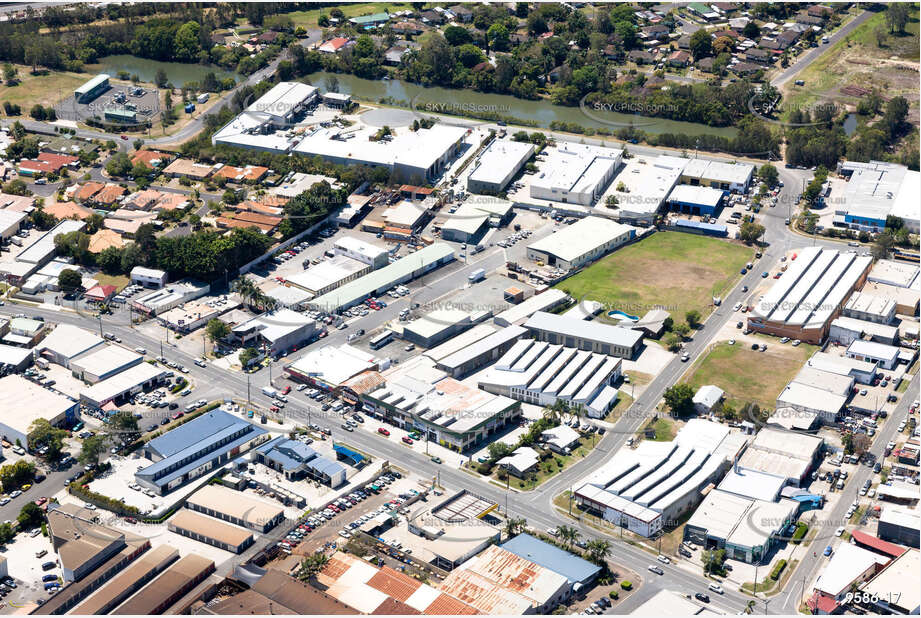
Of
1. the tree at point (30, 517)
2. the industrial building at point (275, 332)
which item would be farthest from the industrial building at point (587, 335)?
the tree at point (30, 517)

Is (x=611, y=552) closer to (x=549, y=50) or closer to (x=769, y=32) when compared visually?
(x=549, y=50)

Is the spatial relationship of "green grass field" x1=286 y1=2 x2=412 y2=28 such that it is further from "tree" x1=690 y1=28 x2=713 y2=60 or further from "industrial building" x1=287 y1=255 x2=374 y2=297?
"industrial building" x1=287 y1=255 x2=374 y2=297

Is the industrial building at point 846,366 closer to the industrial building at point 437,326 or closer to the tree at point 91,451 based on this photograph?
the industrial building at point 437,326

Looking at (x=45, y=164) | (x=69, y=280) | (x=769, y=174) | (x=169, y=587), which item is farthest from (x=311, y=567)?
(x=769, y=174)

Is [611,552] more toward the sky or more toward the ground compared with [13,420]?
more toward the ground

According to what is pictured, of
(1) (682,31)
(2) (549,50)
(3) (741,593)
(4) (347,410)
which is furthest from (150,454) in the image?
(1) (682,31)

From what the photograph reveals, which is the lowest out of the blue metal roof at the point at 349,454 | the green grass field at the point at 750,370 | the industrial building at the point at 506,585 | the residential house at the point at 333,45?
the green grass field at the point at 750,370
